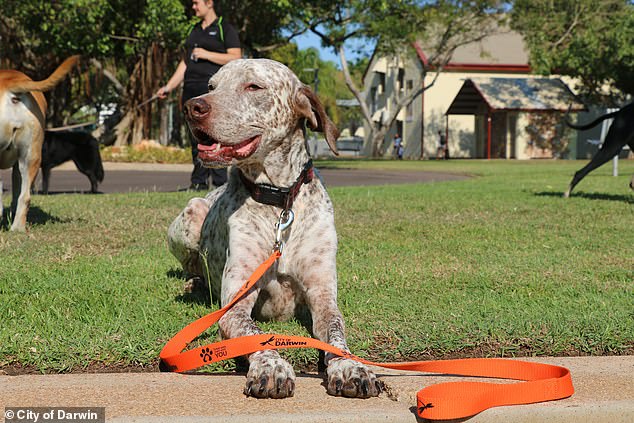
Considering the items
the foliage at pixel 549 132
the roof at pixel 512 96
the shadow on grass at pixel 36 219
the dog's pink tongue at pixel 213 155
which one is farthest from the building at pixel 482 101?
the dog's pink tongue at pixel 213 155

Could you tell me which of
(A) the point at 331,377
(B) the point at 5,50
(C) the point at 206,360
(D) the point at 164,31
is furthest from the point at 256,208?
(B) the point at 5,50

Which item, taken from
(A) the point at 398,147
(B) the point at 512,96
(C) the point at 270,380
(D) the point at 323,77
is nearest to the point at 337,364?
(C) the point at 270,380

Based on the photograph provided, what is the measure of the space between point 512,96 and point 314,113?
151 ft

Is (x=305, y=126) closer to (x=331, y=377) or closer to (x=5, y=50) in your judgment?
(x=331, y=377)

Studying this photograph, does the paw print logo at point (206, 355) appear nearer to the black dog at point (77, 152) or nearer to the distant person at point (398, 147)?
the black dog at point (77, 152)

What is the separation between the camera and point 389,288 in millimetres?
5012

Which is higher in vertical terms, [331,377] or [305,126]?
[305,126]

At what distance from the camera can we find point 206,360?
10.8 ft

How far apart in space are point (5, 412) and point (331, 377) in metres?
1.16

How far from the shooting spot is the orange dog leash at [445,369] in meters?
2.81

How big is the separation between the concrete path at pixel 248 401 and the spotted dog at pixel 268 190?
58 centimetres

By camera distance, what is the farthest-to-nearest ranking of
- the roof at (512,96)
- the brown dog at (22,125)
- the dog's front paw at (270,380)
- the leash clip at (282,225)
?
1. the roof at (512,96)
2. the brown dog at (22,125)
3. the leash clip at (282,225)
4. the dog's front paw at (270,380)

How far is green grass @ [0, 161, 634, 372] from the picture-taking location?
148 inches

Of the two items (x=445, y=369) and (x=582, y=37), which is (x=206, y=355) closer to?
(x=445, y=369)
